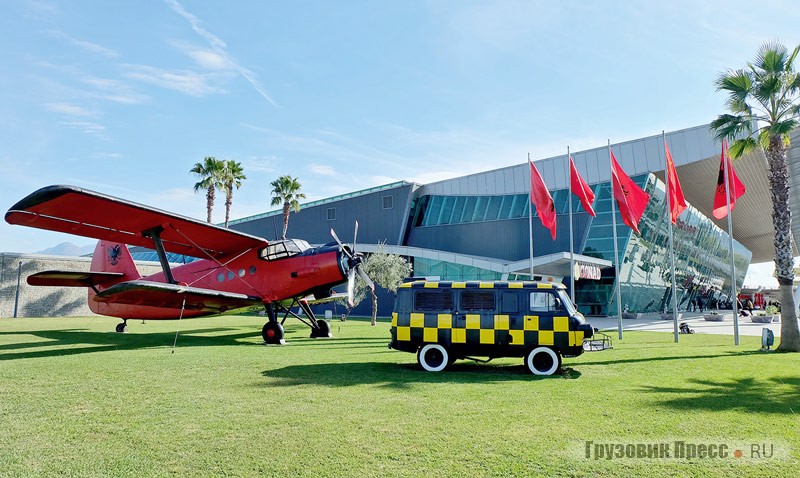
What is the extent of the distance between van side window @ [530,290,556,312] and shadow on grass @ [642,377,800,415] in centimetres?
231

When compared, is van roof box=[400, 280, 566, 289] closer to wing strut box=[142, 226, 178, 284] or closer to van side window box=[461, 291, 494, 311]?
van side window box=[461, 291, 494, 311]

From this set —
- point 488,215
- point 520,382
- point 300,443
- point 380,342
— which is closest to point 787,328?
point 520,382

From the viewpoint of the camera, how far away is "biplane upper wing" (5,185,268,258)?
1219 cm

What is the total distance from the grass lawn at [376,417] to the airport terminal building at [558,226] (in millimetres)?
21256

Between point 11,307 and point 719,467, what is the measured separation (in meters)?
38.7

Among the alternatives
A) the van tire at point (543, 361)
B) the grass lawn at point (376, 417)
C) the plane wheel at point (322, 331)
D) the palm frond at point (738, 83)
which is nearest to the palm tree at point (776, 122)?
the palm frond at point (738, 83)

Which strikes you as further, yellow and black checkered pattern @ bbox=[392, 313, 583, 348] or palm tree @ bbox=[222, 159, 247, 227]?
palm tree @ bbox=[222, 159, 247, 227]

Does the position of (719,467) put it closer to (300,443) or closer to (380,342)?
(300,443)

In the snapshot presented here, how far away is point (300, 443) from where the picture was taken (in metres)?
5.21

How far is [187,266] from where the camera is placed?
65.1 ft

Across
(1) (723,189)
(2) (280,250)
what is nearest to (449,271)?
(1) (723,189)

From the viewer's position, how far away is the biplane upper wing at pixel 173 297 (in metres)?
13.5

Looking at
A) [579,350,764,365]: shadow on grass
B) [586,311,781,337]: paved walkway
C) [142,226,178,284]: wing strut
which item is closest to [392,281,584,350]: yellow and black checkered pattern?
[579,350,764,365]: shadow on grass

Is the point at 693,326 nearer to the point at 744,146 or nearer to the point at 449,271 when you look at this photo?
the point at 744,146
